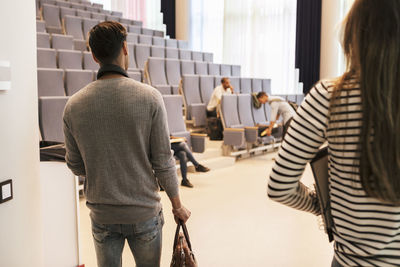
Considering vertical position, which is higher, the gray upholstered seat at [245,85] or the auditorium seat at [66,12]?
the auditorium seat at [66,12]

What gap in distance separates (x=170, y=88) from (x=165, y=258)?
123 inches

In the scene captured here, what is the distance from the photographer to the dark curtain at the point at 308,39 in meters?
8.23

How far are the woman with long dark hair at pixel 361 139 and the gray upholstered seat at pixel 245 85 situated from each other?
5605mm

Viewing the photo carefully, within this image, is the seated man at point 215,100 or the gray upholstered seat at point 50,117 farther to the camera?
the seated man at point 215,100

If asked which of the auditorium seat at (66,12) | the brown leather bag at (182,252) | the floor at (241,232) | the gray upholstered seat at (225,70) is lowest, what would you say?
the floor at (241,232)

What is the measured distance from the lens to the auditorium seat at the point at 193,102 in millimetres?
5141

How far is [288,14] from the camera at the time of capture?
28.4 feet

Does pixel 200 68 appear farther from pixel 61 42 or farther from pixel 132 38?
pixel 61 42

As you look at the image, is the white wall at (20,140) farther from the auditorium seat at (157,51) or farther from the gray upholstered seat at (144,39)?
the gray upholstered seat at (144,39)

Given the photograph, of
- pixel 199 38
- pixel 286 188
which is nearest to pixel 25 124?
pixel 286 188

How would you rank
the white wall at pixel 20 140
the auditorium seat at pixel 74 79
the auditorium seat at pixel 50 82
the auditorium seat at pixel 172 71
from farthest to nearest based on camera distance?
1. the auditorium seat at pixel 172 71
2. the auditorium seat at pixel 74 79
3. the auditorium seat at pixel 50 82
4. the white wall at pixel 20 140

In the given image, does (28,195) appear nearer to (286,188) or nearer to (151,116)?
(151,116)

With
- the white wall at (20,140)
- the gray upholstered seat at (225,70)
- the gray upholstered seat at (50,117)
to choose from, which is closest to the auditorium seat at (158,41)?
the gray upholstered seat at (225,70)

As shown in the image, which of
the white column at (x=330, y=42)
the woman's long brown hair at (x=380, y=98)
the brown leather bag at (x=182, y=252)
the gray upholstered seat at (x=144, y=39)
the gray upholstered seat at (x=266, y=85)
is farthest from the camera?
the white column at (x=330, y=42)
